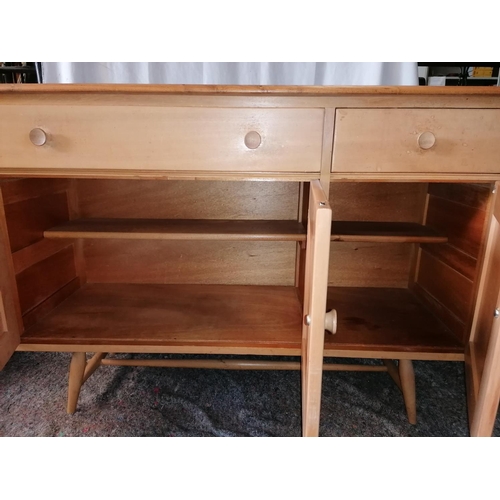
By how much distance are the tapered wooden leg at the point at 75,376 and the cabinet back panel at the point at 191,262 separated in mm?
339

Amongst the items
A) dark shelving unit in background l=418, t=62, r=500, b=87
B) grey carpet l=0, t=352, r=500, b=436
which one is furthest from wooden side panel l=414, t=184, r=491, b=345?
dark shelving unit in background l=418, t=62, r=500, b=87

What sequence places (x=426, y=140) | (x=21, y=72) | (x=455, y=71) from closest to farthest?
(x=426, y=140), (x=21, y=72), (x=455, y=71)

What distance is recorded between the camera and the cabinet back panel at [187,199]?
1104 millimetres

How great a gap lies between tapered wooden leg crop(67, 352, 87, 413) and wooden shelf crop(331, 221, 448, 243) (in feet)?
2.35

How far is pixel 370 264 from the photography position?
1.17 meters

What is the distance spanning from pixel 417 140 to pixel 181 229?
59 cm

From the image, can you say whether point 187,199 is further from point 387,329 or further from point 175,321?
point 387,329

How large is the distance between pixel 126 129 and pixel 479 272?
81cm

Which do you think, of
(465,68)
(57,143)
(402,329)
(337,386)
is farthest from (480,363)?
(465,68)

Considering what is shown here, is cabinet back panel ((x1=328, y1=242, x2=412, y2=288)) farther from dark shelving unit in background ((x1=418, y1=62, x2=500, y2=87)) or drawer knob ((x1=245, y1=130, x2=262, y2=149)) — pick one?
dark shelving unit in background ((x1=418, y1=62, x2=500, y2=87))

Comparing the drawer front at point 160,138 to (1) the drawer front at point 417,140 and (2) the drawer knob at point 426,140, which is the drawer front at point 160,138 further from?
(2) the drawer knob at point 426,140

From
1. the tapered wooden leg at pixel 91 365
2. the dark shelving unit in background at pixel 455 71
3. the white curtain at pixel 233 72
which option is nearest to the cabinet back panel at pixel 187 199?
the white curtain at pixel 233 72

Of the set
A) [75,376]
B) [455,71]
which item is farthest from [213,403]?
[455,71]

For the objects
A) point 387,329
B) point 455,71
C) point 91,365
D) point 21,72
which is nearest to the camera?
point 387,329
